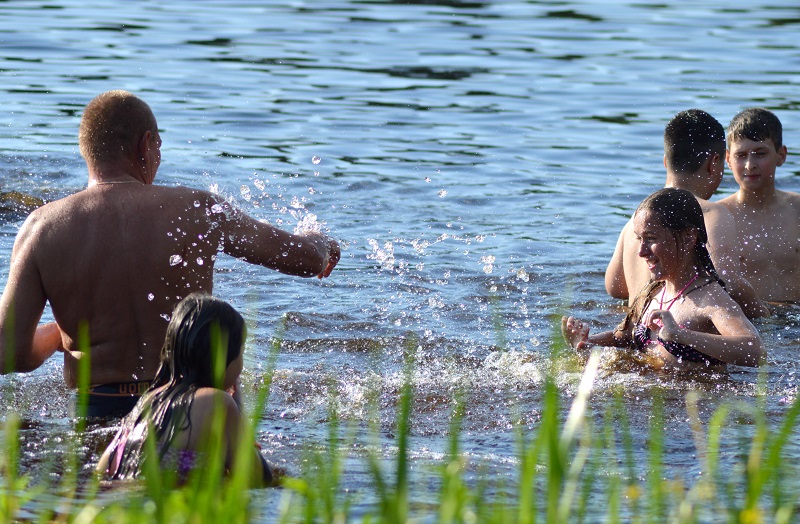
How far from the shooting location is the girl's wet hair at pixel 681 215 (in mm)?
6609

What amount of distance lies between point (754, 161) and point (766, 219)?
1.40 feet

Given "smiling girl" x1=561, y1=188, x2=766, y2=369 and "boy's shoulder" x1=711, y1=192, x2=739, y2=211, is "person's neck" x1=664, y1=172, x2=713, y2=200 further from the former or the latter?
"smiling girl" x1=561, y1=188, x2=766, y2=369

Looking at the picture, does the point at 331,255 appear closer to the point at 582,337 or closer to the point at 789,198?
the point at 582,337

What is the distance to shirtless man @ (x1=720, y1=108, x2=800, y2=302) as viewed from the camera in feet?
28.0

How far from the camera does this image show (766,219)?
28.5 feet

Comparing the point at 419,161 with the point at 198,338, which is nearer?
the point at 198,338

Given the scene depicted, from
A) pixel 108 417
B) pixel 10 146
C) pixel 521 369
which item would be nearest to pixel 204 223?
pixel 108 417

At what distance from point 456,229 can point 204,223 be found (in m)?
5.47

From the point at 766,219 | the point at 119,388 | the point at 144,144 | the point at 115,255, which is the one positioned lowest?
the point at 119,388

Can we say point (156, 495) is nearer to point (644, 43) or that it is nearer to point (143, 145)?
point (143, 145)

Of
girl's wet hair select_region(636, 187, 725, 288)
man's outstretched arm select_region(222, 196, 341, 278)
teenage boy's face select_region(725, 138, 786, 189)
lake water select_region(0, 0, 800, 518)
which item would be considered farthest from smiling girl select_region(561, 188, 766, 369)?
teenage boy's face select_region(725, 138, 786, 189)

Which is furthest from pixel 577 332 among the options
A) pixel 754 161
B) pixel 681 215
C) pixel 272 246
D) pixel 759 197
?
pixel 759 197

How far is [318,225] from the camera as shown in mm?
10742

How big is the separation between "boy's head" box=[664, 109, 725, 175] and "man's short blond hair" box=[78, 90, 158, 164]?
378 cm
